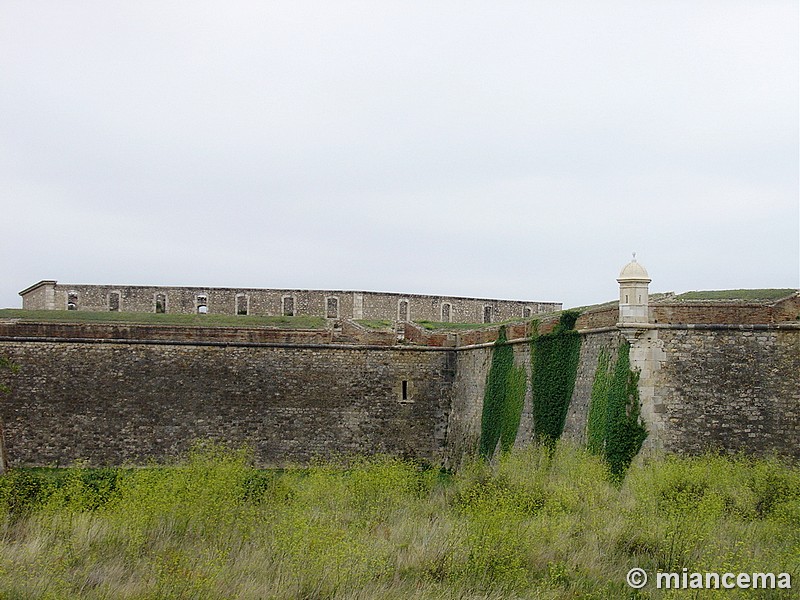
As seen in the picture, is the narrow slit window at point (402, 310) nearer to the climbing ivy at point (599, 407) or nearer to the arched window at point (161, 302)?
the arched window at point (161, 302)

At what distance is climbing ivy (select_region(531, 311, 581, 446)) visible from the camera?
19.0 m

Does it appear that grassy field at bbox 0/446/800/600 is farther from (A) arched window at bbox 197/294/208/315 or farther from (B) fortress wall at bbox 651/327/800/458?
(A) arched window at bbox 197/294/208/315

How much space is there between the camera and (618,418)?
16344 millimetres

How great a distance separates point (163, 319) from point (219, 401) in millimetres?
4547

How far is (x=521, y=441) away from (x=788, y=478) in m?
6.98

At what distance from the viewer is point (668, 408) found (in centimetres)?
1627

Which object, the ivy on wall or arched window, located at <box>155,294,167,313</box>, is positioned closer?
the ivy on wall

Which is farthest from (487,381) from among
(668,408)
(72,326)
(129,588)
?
(129,588)

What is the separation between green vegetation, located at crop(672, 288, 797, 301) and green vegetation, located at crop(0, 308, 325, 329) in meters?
10.9

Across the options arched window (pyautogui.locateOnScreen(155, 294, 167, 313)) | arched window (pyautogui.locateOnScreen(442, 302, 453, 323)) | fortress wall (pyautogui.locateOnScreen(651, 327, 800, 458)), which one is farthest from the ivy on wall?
arched window (pyautogui.locateOnScreen(155, 294, 167, 313))

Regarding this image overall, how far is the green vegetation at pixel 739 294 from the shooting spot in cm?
1762

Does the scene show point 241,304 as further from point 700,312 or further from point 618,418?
point 700,312

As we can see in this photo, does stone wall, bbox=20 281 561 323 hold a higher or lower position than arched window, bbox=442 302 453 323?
higher

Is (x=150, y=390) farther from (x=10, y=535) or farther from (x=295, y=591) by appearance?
(x=295, y=591)
